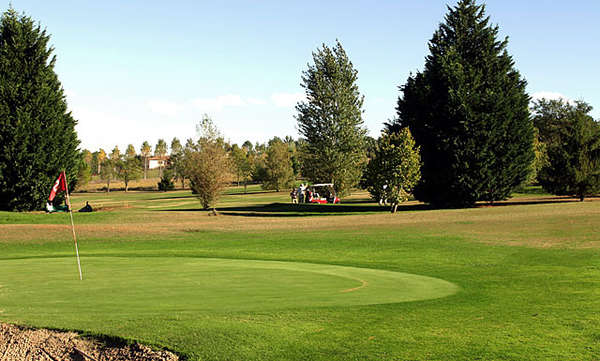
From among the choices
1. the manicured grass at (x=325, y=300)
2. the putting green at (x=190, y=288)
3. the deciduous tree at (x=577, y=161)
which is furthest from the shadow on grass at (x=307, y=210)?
the putting green at (x=190, y=288)

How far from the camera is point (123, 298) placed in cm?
1175

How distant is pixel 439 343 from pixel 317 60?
66268 millimetres

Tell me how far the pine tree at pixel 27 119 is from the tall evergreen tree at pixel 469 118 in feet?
119

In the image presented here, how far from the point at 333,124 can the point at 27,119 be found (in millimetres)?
35641

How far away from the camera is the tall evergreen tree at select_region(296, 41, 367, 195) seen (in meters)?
69.2

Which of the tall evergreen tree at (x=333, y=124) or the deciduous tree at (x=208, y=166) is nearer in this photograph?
the deciduous tree at (x=208, y=166)

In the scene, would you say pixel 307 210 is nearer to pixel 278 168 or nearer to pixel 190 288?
pixel 190 288

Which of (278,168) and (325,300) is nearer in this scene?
(325,300)

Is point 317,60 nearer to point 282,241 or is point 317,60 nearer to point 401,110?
point 401,110

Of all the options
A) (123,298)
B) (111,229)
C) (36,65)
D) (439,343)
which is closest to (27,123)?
(36,65)

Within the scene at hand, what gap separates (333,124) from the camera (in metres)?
69.6

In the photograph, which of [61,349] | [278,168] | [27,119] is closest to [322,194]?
[278,168]

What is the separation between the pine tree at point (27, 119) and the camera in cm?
4816

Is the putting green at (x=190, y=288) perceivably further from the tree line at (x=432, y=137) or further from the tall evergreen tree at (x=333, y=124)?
the tall evergreen tree at (x=333, y=124)
